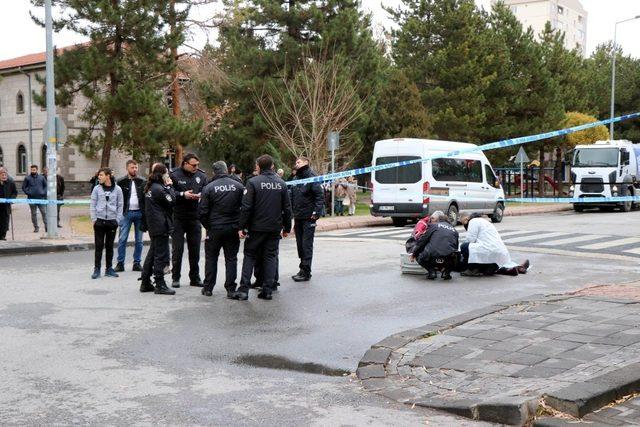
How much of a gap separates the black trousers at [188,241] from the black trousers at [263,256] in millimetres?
1331

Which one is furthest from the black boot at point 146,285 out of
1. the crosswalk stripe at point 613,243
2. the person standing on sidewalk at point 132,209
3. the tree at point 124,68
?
the tree at point 124,68

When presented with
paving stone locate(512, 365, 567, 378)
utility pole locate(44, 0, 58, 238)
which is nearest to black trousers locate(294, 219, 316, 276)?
paving stone locate(512, 365, 567, 378)

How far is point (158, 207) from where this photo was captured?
10445 millimetres

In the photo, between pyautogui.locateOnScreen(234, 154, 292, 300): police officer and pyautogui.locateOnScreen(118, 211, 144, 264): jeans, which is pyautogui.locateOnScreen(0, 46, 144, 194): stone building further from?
pyautogui.locateOnScreen(234, 154, 292, 300): police officer

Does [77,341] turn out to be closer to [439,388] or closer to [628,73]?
[439,388]

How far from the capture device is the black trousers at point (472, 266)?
38.3 ft

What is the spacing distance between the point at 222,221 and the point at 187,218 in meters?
1.11

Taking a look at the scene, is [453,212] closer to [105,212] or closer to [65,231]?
[65,231]

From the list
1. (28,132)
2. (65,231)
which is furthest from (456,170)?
(28,132)

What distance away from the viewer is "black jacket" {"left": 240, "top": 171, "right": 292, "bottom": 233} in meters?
9.69

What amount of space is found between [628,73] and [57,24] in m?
45.7

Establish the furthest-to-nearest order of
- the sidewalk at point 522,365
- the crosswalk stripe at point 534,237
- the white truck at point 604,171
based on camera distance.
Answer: the white truck at point 604,171 → the crosswalk stripe at point 534,237 → the sidewalk at point 522,365

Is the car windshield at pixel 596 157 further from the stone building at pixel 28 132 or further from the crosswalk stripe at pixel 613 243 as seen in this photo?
the stone building at pixel 28 132

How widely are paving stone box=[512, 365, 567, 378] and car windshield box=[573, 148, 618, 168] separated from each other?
26.2m
